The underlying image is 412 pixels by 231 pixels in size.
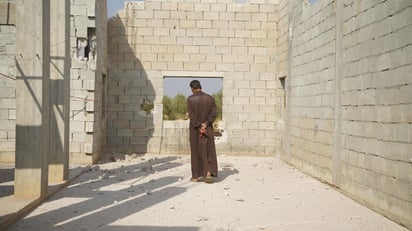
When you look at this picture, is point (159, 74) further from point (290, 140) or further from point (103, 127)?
point (290, 140)

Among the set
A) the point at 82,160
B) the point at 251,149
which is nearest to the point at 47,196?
the point at 82,160

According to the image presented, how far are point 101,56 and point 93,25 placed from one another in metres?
0.92

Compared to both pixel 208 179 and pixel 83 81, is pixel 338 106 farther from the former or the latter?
pixel 83 81

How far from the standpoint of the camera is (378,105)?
490 cm

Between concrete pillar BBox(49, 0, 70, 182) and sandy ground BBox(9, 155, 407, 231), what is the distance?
0.49m

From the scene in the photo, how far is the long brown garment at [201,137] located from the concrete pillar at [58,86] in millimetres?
2090

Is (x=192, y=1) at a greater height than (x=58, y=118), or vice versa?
(x=192, y=1)

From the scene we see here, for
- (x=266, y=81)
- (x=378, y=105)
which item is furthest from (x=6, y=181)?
(x=266, y=81)

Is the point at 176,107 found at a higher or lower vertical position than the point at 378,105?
higher

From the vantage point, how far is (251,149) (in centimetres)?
1058

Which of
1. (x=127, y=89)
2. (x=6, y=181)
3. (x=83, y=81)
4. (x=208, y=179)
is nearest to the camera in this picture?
(x=6, y=181)

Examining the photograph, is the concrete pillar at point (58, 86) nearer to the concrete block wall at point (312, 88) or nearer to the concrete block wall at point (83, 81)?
the concrete block wall at point (83, 81)

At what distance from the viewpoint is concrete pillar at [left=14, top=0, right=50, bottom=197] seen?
4660 mm

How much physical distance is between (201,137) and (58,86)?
97.3 inches
